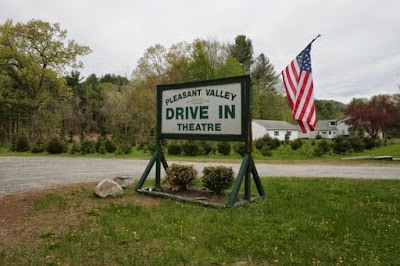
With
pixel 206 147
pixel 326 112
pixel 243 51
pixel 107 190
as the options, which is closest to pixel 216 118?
pixel 107 190

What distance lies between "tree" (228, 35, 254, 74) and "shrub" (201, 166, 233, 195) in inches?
2114

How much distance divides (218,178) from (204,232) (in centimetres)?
247

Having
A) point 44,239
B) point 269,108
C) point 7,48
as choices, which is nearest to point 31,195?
point 44,239

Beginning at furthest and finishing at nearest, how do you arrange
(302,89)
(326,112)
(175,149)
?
1. (326,112)
2. (175,149)
3. (302,89)

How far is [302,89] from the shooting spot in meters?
7.04

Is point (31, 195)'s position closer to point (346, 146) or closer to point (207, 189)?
point (207, 189)

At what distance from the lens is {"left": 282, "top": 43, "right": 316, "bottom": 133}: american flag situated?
6.97 metres

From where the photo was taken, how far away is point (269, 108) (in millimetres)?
63375

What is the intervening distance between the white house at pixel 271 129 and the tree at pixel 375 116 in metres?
9.99

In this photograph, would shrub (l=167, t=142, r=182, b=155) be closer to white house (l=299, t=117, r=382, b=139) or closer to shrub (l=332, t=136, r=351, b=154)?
shrub (l=332, t=136, r=351, b=154)

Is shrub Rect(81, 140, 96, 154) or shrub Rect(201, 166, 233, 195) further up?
shrub Rect(81, 140, 96, 154)

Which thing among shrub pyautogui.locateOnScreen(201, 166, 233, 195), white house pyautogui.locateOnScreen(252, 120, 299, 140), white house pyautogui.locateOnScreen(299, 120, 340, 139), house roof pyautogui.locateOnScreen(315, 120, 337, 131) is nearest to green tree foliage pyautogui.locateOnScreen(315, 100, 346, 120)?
house roof pyautogui.locateOnScreen(315, 120, 337, 131)

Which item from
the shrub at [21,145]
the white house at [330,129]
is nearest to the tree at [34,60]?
the shrub at [21,145]

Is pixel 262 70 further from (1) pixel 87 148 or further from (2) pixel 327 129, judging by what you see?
(1) pixel 87 148
